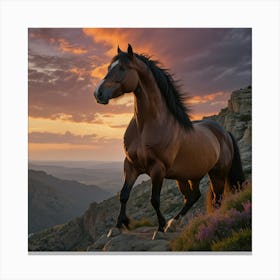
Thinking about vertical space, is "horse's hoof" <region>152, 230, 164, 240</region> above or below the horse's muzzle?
below

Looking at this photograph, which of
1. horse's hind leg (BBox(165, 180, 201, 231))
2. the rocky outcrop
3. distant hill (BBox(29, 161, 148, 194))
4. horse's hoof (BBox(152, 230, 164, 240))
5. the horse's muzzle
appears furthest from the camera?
the rocky outcrop

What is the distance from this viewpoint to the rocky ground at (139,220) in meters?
7.03

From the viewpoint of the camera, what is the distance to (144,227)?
7.80 m

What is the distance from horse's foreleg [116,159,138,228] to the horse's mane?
1.10 meters

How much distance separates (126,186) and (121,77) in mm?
1658

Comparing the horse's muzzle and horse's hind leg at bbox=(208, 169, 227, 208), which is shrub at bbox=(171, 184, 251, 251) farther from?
the horse's muzzle

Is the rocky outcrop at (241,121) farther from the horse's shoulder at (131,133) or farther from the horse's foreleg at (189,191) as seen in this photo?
the horse's shoulder at (131,133)

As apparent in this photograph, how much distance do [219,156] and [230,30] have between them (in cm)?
229

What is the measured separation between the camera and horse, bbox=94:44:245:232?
6.81 meters

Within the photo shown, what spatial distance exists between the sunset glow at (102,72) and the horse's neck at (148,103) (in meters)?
1.15

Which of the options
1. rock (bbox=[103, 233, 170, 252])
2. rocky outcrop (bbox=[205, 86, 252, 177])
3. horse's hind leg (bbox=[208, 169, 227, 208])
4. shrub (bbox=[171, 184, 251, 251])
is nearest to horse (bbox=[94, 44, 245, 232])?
rock (bbox=[103, 233, 170, 252])

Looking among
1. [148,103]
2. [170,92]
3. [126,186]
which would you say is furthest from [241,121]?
[126,186]
